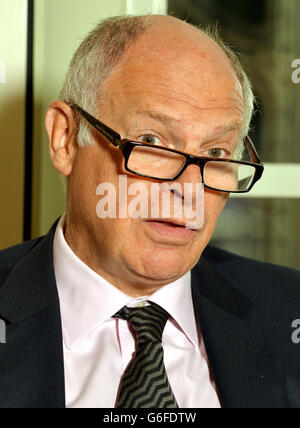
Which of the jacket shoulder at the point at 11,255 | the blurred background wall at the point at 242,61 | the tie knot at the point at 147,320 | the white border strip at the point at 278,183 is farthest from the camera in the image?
the white border strip at the point at 278,183

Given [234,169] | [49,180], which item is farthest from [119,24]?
[49,180]

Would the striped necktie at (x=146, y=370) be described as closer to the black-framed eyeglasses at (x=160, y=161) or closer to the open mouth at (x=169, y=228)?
the open mouth at (x=169, y=228)

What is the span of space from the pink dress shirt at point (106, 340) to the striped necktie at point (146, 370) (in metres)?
0.03

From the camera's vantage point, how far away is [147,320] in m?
1.16

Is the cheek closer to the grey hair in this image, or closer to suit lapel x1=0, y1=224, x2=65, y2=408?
the grey hair

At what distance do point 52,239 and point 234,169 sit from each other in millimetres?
429

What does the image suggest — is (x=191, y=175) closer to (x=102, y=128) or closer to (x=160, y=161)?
(x=160, y=161)

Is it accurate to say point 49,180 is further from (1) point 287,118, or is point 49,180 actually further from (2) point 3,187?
(1) point 287,118

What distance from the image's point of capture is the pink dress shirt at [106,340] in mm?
1117

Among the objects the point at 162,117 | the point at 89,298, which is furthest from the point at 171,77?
the point at 89,298

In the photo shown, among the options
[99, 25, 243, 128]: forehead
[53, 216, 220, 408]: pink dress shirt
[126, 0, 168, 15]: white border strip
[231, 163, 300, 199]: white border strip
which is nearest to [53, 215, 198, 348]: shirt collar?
[53, 216, 220, 408]: pink dress shirt

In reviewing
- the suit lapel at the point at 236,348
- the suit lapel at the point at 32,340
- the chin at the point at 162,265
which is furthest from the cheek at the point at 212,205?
the suit lapel at the point at 32,340
